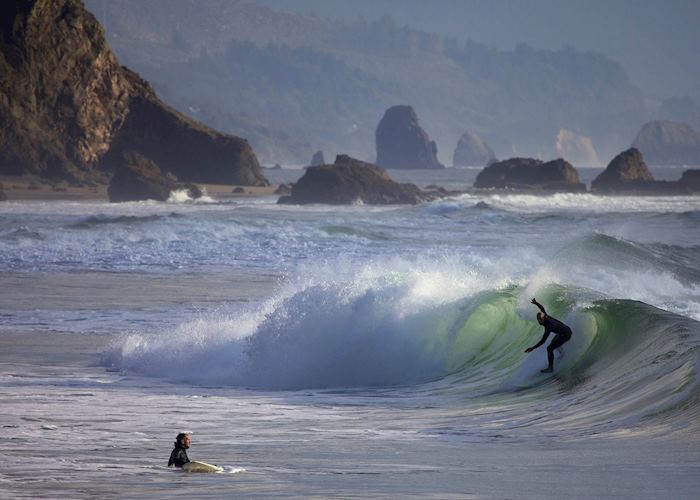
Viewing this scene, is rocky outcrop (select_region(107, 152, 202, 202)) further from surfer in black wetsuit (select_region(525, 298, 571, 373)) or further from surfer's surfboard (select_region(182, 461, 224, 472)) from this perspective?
surfer's surfboard (select_region(182, 461, 224, 472))

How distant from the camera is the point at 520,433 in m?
11.6

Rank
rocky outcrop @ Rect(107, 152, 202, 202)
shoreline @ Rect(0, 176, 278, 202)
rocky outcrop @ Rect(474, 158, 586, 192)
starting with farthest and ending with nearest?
rocky outcrop @ Rect(474, 158, 586, 192)
shoreline @ Rect(0, 176, 278, 202)
rocky outcrop @ Rect(107, 152, 202, 202)

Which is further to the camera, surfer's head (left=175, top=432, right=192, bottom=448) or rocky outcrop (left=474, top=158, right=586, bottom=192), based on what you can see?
rocky outcrop (left=474, top=158, right=586, bottom=192)

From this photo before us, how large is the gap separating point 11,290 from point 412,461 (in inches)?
657

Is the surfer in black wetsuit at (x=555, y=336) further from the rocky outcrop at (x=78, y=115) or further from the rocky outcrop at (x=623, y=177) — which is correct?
the rocky outcrop at (x=623, y=177)

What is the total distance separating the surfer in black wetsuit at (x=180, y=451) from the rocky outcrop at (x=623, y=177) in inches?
3777

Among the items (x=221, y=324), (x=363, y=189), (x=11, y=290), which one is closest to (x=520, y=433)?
(x=221, y=324)

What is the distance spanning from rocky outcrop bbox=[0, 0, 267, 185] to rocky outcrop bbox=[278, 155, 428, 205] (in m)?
20.6

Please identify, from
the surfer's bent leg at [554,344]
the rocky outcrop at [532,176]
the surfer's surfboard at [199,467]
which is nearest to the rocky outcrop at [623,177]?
the rocky outcrop at [532,176]

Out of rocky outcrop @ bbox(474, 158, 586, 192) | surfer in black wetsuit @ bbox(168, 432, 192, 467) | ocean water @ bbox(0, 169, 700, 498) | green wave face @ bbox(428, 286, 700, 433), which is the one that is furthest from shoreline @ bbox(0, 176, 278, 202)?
surfer in black wetsuit @ bbox(168, 432, 192, 467)

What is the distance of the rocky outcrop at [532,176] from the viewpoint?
343 feet

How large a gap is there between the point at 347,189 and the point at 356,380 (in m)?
63.4

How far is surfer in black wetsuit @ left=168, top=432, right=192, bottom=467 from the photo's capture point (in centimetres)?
964

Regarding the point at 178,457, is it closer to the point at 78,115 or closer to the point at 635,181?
the point at 78,115
